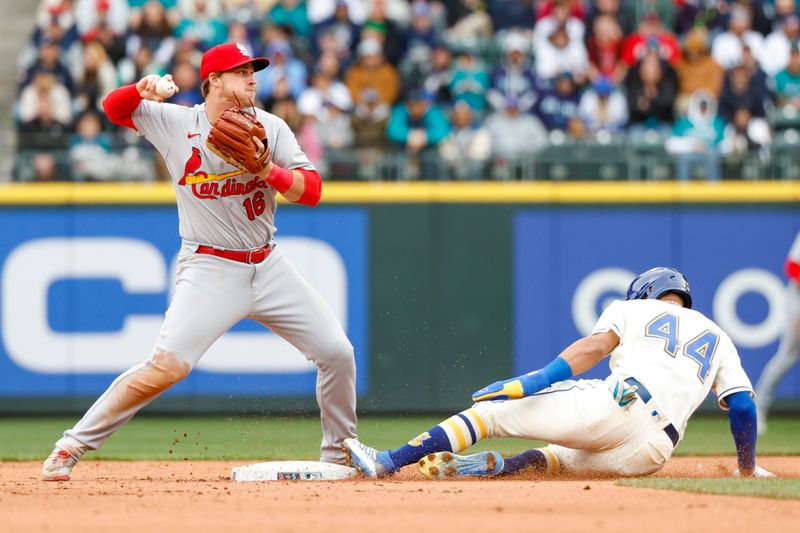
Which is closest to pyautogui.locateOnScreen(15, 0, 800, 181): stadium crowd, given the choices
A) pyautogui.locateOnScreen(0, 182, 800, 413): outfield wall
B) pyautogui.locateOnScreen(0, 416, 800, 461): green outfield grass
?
pyautogui.locateOnScreen(0, 182, 800, 413): outfield wall

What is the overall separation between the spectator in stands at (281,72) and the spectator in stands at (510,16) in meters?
2.30

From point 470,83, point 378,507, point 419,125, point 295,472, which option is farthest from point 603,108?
point 378,507

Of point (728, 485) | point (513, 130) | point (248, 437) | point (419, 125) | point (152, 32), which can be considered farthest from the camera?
point (152, 32)

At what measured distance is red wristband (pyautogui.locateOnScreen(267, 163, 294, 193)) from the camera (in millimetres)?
6484

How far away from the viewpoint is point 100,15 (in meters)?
14.1

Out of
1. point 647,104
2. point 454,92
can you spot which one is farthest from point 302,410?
point 647,104

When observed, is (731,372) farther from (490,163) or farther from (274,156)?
(490,163)

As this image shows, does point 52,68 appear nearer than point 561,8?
Yes

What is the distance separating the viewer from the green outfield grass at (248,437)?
9.14 m

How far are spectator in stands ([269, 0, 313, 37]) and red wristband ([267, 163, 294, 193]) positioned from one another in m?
8.17

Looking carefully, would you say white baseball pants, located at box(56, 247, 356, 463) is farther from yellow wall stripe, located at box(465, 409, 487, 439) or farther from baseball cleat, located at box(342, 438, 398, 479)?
yellow wall stripe, located at box(465, 409, 487, 439)

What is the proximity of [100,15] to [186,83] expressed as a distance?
1.92m

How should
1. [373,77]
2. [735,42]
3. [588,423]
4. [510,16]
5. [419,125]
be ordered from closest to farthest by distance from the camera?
[588,423], [419,125], [373,77], [735,42], [510,16]

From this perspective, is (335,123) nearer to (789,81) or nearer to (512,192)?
(512,192)
